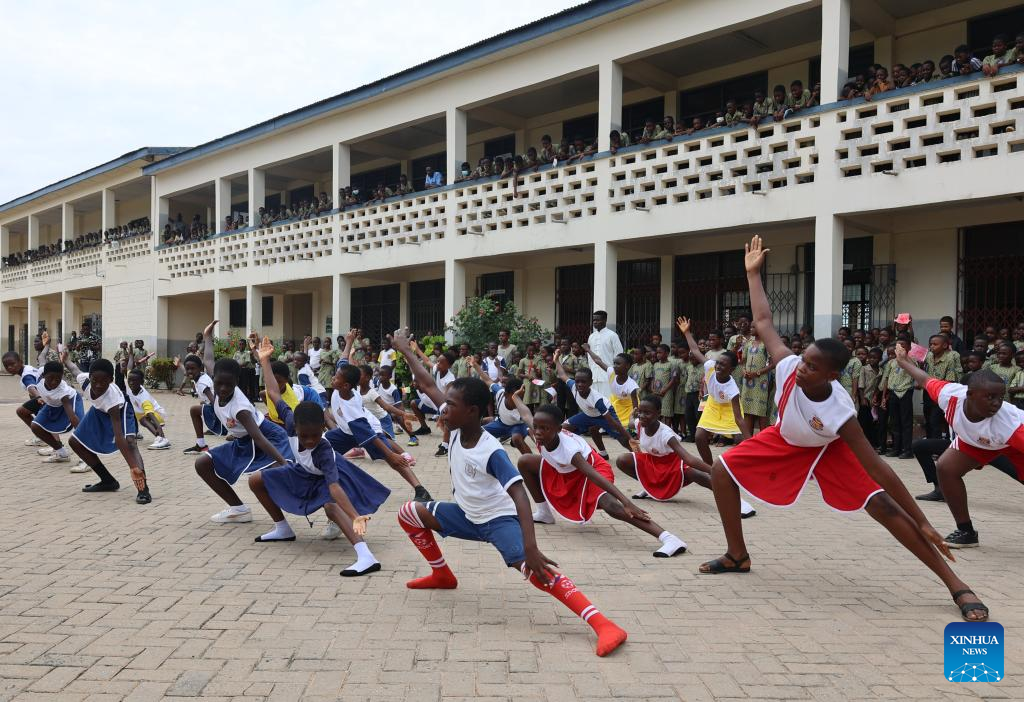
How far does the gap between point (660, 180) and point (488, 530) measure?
906 cm

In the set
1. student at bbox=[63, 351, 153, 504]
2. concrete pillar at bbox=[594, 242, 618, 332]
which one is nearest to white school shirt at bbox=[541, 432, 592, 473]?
student at bbox=[63, 351, 153, 504]

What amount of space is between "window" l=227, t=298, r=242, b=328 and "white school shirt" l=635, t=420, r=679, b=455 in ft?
64.7

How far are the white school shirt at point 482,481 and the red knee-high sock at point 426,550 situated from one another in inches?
11.7

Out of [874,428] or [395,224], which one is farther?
[395,224]

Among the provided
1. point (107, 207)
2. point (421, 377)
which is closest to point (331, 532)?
point (421, 377)

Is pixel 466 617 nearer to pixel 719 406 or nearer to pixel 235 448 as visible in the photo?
pixel 235 448

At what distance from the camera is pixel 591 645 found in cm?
346

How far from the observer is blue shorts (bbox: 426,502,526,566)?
3.75 meters

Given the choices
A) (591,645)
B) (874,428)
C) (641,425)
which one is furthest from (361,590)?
(874,428)

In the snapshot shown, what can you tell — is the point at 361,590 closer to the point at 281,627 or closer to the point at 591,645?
the point at 281,627

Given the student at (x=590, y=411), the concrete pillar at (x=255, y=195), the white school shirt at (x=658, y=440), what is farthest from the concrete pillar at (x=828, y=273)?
the concrete pillar at (x=255, y=195)

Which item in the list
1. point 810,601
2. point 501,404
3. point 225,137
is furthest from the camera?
point 225,137

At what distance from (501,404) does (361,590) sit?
11.9ft

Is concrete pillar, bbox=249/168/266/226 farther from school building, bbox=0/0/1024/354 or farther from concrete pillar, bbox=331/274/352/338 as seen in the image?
concrete pillar, bbox=331/274/352/338
